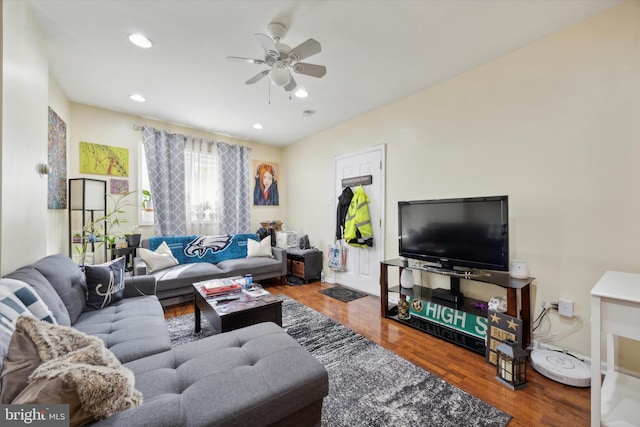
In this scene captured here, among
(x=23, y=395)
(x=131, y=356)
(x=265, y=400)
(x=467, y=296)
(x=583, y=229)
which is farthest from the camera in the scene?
(x=467, y=296)

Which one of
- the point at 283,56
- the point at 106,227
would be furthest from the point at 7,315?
the point at 106,227

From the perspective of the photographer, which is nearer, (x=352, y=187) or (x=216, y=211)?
(x=352, y=187)

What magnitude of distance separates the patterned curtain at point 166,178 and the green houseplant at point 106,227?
1.20ft

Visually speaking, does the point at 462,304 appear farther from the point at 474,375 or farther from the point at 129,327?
the point at 129,327

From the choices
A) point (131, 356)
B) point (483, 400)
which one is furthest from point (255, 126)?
point (483, 400)

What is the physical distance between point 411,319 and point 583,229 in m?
1.64

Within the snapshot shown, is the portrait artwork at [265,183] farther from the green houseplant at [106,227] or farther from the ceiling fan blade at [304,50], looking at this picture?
the ceiling fan blade at [304,50]

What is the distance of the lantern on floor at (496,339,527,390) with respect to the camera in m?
1.69

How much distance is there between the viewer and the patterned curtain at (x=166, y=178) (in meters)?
3.76

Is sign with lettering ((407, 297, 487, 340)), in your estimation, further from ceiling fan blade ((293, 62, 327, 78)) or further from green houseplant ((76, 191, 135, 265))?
green houseplant ((76, 191, 135, 265))

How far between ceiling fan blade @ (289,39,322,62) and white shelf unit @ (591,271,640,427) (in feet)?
7.03

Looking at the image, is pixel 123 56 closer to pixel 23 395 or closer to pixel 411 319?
pixel 23 395

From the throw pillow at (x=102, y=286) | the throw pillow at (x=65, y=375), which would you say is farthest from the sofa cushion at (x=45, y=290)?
the throw pillow at (x=65, y=375)

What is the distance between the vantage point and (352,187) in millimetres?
3898
